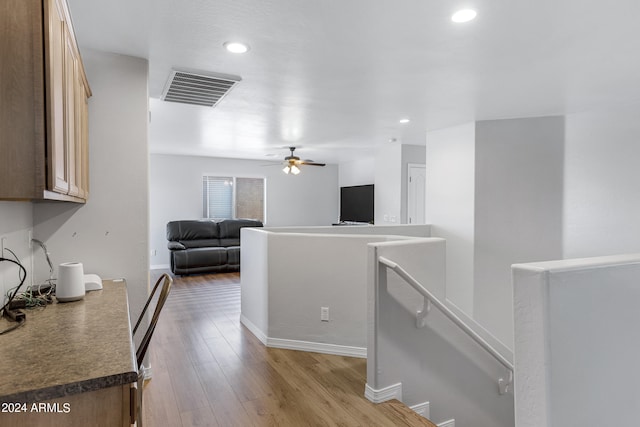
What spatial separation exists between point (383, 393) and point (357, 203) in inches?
244

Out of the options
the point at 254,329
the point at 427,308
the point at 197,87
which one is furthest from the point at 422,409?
the point at 197,87

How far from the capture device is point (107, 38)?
7.98 feet

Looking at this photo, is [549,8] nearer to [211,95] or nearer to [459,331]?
[459,331]

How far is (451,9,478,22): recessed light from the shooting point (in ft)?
6.89

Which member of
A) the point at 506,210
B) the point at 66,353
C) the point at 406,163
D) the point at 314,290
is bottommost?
the point at 314,290

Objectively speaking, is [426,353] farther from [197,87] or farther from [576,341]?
[197,87]

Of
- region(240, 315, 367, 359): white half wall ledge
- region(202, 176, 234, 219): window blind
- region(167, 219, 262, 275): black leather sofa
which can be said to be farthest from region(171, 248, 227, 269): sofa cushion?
region(240, 315, 367, 359): white half wall ledge

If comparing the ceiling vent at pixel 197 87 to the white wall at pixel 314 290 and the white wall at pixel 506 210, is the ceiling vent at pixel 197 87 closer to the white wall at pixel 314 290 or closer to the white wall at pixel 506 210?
the white wall at pixel 314 290

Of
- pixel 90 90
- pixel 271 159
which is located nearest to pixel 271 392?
pixel 90 90

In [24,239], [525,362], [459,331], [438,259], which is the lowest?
[459,331]

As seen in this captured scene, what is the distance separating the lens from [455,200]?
506 centimetres

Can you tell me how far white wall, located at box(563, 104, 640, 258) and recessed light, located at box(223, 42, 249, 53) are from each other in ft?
13.3

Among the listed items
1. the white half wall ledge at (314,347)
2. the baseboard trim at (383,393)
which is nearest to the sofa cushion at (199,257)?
the white half wall ledge at (314,347)

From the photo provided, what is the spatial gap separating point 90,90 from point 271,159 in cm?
637
